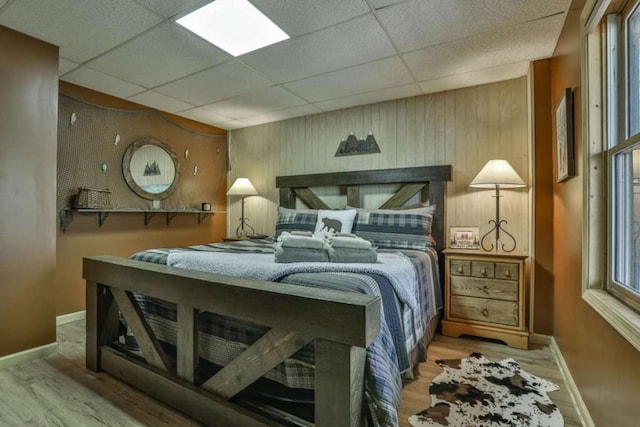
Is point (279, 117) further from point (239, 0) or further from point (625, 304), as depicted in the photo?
point (625, 304)

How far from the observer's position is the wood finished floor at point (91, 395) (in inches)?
64.4

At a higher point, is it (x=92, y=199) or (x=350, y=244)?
(x=92, y=199)

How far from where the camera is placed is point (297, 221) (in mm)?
3473

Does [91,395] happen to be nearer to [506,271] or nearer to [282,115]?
[506,271]

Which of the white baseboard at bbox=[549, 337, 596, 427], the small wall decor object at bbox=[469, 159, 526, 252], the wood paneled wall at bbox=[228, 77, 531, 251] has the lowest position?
the white baseboard at bbox=[549, 337, 596, 427]


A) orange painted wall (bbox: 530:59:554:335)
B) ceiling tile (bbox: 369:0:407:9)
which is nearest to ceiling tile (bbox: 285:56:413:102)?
ceiling tile (bbox: 369:0:407:9)

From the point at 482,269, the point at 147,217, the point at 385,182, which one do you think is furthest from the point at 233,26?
the point at 482,269

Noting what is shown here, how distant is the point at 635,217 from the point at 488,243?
1853 mm

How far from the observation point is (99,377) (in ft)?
6.70

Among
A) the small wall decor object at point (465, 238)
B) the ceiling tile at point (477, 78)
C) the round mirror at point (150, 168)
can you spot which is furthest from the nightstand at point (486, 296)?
the round mirror at point (150, 168)

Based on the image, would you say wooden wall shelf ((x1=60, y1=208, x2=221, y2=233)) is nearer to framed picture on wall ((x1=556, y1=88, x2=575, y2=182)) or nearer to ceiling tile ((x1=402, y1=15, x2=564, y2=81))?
ceiling tile ((x1=402, y1=15, x2=564, y2=81))

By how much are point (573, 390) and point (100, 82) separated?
4.35 m

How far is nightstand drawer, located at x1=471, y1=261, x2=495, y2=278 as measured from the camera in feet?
8.75

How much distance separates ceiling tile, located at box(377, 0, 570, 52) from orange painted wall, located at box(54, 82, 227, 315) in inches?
116
